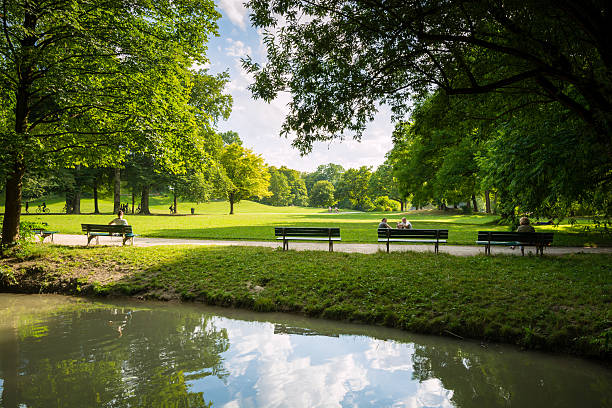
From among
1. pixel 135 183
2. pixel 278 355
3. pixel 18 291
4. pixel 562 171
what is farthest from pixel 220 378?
pixel 135 183

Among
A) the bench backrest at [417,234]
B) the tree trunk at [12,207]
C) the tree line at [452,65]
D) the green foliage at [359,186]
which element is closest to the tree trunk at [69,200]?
the tree trunk at [12,207]

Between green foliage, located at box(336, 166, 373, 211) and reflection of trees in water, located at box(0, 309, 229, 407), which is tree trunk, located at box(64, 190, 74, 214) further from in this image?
green foliage, located at box(336, 166, 373, 211)

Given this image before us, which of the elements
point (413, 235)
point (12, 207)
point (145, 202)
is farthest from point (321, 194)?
point (12, 207)

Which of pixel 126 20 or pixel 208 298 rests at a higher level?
pixel 126 20

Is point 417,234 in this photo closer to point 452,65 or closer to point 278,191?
point 452,65

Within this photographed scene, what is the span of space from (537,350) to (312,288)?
14.4 feet

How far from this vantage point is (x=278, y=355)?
499 centimetres

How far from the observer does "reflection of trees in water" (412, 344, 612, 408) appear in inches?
151

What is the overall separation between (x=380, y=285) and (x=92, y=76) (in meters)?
10.8

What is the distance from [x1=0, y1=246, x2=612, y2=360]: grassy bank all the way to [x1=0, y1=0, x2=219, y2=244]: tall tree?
137 inches

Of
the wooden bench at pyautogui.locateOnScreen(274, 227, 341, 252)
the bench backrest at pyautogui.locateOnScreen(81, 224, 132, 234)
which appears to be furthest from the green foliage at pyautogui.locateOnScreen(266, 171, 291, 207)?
the wooden bench at pyautogui.locateOnScreen(274, 227, 341, 252)

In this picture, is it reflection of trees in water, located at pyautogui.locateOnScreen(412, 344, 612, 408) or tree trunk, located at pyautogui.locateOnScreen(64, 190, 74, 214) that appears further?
tree trunk, located at pyautogui.locateOnScreen(64, 190, 74, 214)

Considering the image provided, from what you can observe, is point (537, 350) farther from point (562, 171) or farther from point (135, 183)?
point (135, 183)

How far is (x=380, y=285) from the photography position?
752 centimetres
